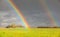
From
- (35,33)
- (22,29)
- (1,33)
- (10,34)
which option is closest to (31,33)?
(35,33)

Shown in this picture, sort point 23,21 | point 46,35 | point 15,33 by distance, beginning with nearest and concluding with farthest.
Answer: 1. point 46,35
2. point 15,33
3. point 23,21

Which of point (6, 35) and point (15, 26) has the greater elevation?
point (15, 26)

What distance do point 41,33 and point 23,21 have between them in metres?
1.38

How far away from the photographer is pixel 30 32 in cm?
405

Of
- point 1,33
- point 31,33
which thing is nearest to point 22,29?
point 31,33

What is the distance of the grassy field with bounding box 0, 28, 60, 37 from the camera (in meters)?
3.84

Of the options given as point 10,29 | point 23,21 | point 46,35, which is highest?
point 23,21

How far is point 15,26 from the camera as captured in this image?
4316mm

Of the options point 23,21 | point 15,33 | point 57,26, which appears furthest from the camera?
point 23,21

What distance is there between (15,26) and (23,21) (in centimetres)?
77

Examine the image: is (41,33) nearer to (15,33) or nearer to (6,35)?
(15,33)

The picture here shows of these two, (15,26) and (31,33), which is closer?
(31,33)

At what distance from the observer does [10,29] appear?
4.19 m

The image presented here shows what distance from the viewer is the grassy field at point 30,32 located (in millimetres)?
3836
